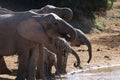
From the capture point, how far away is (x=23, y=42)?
11742mm

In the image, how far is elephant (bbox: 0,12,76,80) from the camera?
11448 millimetres

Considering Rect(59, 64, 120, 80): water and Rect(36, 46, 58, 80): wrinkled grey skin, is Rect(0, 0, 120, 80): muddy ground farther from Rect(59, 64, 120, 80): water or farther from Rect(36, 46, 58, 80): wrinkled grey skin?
Rect(36, 46, 58, 80): wrinkled grey skin

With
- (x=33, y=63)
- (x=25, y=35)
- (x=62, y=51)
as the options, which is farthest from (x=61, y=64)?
(x=25, y=35)

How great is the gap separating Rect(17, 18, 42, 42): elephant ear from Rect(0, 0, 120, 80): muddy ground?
1.51 metres

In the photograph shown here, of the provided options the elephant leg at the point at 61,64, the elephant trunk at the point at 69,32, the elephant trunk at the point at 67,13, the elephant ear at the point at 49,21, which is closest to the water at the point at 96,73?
the elephant leg at the point at 61,64

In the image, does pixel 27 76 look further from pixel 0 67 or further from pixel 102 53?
pixel 102 53

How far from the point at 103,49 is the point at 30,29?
9322 millimetres

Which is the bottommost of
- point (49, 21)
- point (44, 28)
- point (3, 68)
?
point (3, 68)

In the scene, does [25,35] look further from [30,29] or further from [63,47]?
[63,47]

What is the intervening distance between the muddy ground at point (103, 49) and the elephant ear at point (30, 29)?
4.95 ft

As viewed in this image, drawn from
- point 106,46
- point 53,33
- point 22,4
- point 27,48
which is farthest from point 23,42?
point 22,4

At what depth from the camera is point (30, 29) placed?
11703 mm

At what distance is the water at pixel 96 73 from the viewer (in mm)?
14141

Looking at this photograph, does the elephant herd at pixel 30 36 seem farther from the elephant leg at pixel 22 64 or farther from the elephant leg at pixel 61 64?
the elephant leg at pixel 61 64
